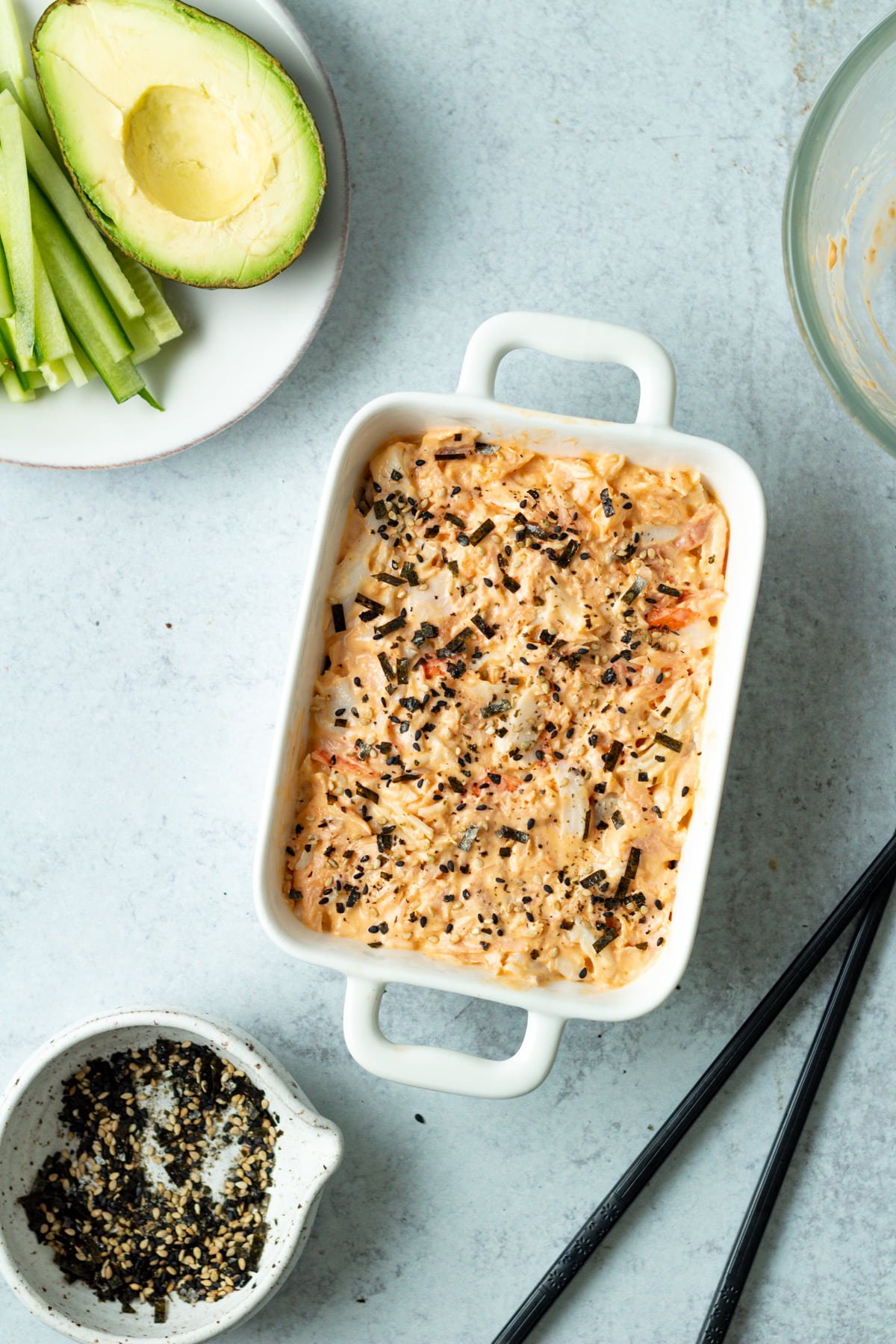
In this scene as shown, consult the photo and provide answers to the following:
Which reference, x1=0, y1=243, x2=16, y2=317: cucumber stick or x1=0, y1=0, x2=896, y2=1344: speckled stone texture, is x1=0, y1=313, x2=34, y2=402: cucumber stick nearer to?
x1=0, y1=243, x2=16, y2=317: cucumber stick

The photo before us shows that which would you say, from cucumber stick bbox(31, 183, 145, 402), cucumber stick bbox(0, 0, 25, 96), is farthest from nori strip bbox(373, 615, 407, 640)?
cucumber stick bbox(0, 0, 25, 96)

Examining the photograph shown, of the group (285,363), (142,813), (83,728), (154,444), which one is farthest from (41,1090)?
(285,363)

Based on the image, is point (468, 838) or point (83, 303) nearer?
point (468, 838)

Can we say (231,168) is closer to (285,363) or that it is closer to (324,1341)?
(285,363)

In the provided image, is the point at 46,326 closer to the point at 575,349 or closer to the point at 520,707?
the point at 575,349

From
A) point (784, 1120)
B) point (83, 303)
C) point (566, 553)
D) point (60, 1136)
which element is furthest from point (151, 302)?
point (784, 1120)
